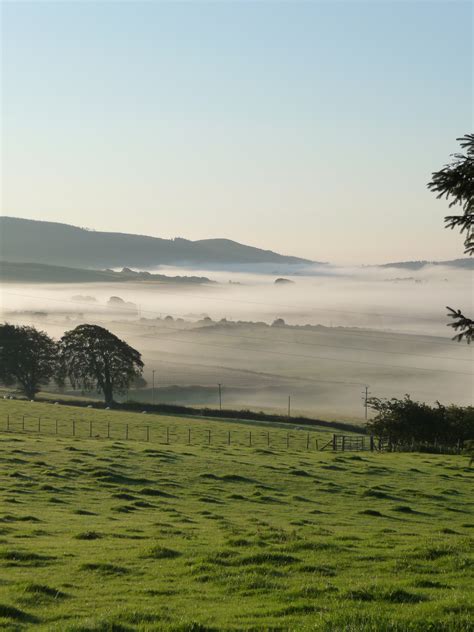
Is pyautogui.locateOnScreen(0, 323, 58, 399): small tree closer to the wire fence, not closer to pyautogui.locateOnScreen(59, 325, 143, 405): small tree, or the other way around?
pyautogui.locateOnScreen(59, 325, 143, 405): small tree

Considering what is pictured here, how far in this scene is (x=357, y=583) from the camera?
2058cm

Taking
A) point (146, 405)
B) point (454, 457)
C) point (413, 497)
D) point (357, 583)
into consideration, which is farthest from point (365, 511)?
point (146, 405)

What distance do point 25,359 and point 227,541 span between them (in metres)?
107

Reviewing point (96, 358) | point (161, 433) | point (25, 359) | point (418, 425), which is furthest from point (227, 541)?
point (25, 359)

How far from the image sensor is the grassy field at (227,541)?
699 inches

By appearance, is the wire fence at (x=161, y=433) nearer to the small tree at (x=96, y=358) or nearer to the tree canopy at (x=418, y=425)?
the tree canopy at (x=418, y=425)

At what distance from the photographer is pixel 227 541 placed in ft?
87.0

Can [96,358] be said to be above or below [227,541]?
below

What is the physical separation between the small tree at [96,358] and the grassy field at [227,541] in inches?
2762

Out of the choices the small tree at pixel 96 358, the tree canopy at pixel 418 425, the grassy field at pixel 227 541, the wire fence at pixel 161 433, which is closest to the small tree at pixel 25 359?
the small tree at pixel 96 358

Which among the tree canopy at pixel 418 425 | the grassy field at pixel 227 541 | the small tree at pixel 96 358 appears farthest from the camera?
the small tree at pixel 96 358

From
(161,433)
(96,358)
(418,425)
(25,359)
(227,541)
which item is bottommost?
(161,433)

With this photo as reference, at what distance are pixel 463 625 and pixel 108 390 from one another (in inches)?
4495

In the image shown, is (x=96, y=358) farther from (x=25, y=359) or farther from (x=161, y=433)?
(x=161, y=433)
